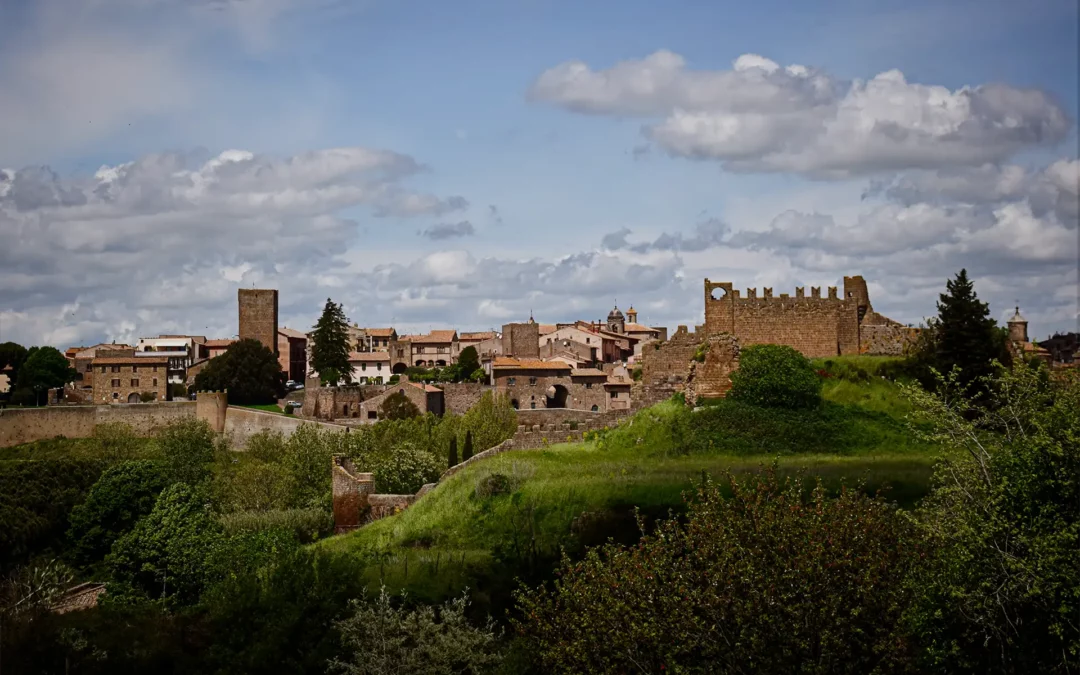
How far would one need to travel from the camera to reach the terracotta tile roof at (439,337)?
10706 centimetres

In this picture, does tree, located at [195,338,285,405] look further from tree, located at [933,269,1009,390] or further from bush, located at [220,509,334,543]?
tree, located at [933,269,1009,390]

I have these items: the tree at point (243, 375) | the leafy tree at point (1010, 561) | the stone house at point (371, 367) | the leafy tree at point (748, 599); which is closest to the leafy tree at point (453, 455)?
the leafy tree at point (748, 599)

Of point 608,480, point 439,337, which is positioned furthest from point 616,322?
point 608,480

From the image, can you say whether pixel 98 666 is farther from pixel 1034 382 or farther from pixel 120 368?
pixel 120 368

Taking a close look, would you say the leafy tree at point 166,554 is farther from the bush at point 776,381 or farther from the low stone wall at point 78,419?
the low stone wall at point 78,419

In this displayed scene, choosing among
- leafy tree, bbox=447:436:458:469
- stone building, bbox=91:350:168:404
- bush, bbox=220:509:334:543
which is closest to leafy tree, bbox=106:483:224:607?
bush, bbox=220:509:334:543

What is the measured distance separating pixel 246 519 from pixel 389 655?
24.7 meters

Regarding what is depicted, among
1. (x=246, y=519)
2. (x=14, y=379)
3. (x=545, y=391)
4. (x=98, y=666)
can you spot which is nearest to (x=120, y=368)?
(x=14, y=379)

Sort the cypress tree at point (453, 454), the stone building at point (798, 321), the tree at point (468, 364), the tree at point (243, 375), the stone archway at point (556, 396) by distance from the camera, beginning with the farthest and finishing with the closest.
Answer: the tree at point (468, 364) < the tree at point (243, 375) < the stone archway at point (556, 396) < the cypress tree at point (453, 454) < the stone building at point (798, 321)

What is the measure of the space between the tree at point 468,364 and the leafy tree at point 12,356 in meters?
34.1

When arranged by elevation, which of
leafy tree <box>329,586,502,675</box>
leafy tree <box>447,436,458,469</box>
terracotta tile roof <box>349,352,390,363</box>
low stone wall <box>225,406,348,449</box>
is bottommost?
leafy tree <box>329,586,502,675</box>

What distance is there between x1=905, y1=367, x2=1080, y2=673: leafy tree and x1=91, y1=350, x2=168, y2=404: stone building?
72.3 metres

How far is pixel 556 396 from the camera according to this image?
241 ft

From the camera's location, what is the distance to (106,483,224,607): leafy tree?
35.1m
